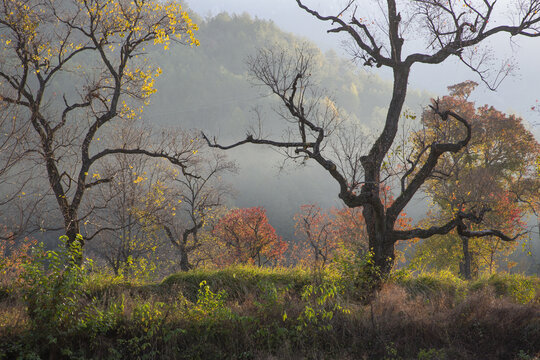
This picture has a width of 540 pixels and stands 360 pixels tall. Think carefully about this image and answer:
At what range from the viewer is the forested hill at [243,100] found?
306 ft

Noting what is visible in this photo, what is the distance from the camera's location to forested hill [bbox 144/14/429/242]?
9331cm

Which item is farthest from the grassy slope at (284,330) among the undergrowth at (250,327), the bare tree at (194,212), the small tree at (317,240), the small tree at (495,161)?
the small tree at (495,161)

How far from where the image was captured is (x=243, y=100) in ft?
359

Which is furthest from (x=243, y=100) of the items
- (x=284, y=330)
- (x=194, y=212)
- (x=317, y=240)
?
(x=284, y=330)

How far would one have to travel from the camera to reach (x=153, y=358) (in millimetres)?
6289

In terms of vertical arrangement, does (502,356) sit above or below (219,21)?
below

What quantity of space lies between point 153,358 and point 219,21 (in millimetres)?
135955

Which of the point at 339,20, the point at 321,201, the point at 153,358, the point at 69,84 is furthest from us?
the point at 321,201

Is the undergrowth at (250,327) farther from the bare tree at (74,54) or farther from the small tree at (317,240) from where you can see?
the bare tree at (74,54)

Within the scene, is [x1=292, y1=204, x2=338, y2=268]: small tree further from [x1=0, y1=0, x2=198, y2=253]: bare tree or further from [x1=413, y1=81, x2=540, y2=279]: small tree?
[x1=413, y1=81, x2=540, y2=279]: small tree

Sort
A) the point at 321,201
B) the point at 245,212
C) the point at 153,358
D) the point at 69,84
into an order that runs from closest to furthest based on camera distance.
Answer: the point at 153,358 < the point at 245,212 < the point at 69,84 < the point at 321,201

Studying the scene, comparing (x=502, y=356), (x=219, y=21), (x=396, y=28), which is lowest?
(x=502, y=356)

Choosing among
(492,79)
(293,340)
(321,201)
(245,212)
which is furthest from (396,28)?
(321,201)

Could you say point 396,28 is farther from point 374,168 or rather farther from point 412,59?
point 374,168
